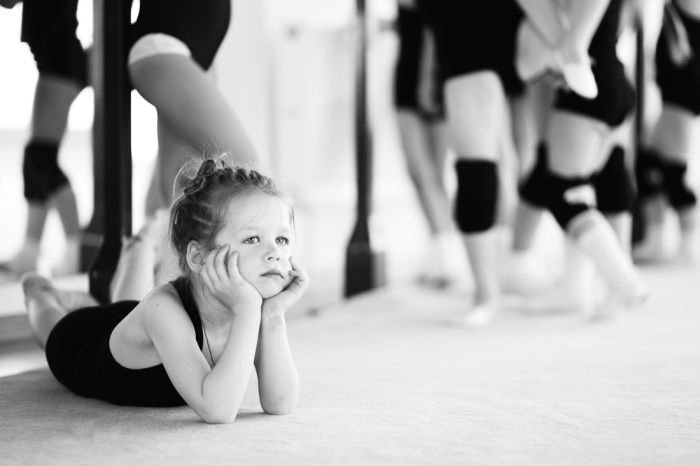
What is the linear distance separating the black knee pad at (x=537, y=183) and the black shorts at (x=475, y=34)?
1.01 ft

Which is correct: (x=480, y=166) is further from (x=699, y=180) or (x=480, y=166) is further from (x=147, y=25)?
(x=699, y=180)

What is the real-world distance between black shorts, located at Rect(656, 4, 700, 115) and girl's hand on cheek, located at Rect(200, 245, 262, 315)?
7.64 feet

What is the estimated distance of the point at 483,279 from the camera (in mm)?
2086

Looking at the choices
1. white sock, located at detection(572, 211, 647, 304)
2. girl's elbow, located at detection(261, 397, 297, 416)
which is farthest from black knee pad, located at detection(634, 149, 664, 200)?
girl's elbow, located at detection(261, 397, 297, 416)

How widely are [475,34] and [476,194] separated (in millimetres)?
391

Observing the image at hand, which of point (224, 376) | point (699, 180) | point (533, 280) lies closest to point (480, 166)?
point (533, 280)

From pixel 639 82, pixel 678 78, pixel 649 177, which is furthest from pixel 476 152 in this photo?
pixel 639 82

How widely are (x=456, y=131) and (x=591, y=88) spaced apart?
1.21 feet

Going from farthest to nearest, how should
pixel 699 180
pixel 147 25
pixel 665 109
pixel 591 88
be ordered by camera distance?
pixel 699 180 < pixel 665 109 < pixel 591 88 < pixel 147 25

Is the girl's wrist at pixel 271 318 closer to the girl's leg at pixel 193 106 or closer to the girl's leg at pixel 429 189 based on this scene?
the girl's leg at pixel 193 106

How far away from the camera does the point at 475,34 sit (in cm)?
200

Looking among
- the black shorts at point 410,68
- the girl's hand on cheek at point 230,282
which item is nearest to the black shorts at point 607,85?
the black shorts at point 410,68

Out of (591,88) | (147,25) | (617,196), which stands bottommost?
(617,196)

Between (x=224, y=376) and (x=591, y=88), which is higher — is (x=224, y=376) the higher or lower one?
the lower one
